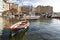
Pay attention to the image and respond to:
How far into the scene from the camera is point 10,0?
6223 mm

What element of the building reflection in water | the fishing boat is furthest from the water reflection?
the fishing boat

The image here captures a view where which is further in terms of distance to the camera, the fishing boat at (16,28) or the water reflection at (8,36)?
the fishing boat at (16,28)

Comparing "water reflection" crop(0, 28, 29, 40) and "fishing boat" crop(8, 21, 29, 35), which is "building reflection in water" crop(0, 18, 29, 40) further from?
"fishing boat" crop(8, 21, 29, 35)

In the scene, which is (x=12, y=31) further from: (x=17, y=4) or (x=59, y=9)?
(x=59, y=9)

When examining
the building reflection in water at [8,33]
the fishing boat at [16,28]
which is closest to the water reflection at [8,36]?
the building reflection in water at [8,33]

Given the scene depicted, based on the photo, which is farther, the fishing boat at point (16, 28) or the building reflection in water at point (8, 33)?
the fishing boat at point (16, 28)

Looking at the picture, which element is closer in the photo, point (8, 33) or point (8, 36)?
point (8, 36)

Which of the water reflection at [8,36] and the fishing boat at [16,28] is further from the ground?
the fishing boat at [16,28]

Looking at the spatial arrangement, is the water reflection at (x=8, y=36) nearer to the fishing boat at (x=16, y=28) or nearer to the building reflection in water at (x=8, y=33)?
the building reflection in water at (x=8, y=33)

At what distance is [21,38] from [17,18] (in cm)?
125

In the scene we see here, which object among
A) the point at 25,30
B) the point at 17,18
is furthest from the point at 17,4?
the point at 25,30

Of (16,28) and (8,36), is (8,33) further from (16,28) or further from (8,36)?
(16,28)

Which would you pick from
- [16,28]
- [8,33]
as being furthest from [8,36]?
[16,28]

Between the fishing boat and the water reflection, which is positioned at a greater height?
the fishing boat
